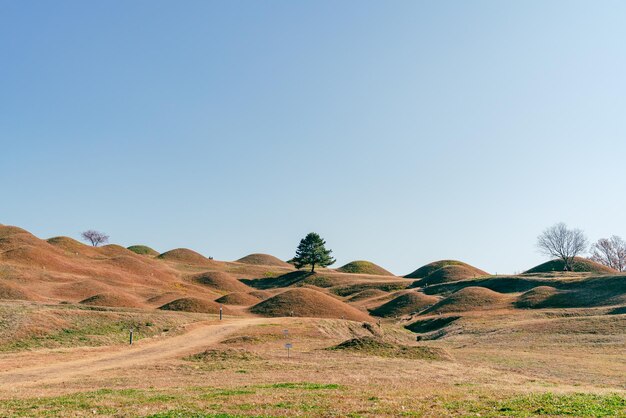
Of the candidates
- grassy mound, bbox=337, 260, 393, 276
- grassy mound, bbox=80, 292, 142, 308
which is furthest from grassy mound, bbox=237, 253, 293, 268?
grassy mound, bbox=80, 292, 142, 308

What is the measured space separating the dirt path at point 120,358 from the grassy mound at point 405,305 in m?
44.2

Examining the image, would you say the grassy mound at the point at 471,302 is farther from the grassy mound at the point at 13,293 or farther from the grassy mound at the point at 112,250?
the grassy mound at the point at 112,250

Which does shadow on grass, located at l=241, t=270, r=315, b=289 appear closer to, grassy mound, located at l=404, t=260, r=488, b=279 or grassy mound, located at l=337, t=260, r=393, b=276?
grassy mound, located at l=337, t=260, r=393, b=276

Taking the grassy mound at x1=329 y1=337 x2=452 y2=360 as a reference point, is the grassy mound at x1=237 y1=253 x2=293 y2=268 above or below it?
above

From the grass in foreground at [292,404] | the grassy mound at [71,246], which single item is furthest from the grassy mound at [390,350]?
the grassy mound at [71,246]

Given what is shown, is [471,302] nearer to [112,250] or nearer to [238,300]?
[238,300]

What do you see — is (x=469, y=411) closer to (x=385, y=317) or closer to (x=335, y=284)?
(x=385, y=317)

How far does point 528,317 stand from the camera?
65438mm

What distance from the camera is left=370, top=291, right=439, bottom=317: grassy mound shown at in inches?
3590

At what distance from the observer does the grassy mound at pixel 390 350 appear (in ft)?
123

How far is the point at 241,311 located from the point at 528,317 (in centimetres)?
3960

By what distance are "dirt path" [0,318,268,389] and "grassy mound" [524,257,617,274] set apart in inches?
4028

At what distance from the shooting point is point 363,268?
171m

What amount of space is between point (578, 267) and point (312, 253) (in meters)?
68.4
